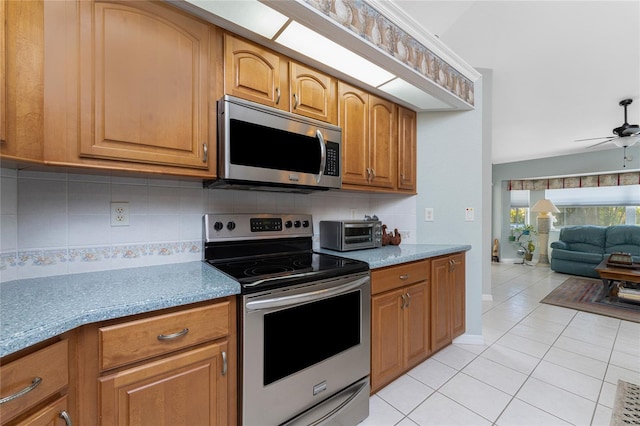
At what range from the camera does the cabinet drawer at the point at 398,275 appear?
5.30ft

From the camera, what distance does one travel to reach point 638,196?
5160mm

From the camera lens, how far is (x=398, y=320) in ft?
5.74

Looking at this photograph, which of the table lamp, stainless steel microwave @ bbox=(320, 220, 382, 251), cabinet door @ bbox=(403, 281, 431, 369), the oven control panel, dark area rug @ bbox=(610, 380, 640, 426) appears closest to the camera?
dark area rug @ bbox=(610, 380, 640, 426)

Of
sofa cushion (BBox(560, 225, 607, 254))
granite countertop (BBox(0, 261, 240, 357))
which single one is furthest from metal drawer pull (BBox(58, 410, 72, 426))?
sofa cushion (BBox(560, 225, 607, 254))

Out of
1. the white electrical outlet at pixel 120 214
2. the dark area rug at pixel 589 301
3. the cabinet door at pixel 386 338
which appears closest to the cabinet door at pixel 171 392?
the white electrical outlet at pixel 120 214

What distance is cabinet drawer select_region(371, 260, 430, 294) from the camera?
1.61 meters

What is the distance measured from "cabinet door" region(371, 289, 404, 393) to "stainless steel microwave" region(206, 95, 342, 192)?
0.81 meters

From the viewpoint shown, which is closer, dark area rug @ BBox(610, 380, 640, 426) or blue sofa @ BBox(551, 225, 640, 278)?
dark area rug @ BBox(610, 380, 640, 426)

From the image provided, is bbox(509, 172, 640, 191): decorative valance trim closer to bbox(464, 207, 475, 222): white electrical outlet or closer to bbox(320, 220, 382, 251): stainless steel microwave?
bbox(464, 207, 475, 222): white electrical outlet

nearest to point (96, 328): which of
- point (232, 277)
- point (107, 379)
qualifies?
point (107, 379)

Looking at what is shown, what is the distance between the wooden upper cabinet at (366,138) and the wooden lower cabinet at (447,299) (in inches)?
30.0

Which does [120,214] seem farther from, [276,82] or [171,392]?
[276,82]

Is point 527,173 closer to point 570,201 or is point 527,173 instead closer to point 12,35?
point 570,201

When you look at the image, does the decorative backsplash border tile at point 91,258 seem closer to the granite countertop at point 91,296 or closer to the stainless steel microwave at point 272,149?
the granite countertop at point 91,296
